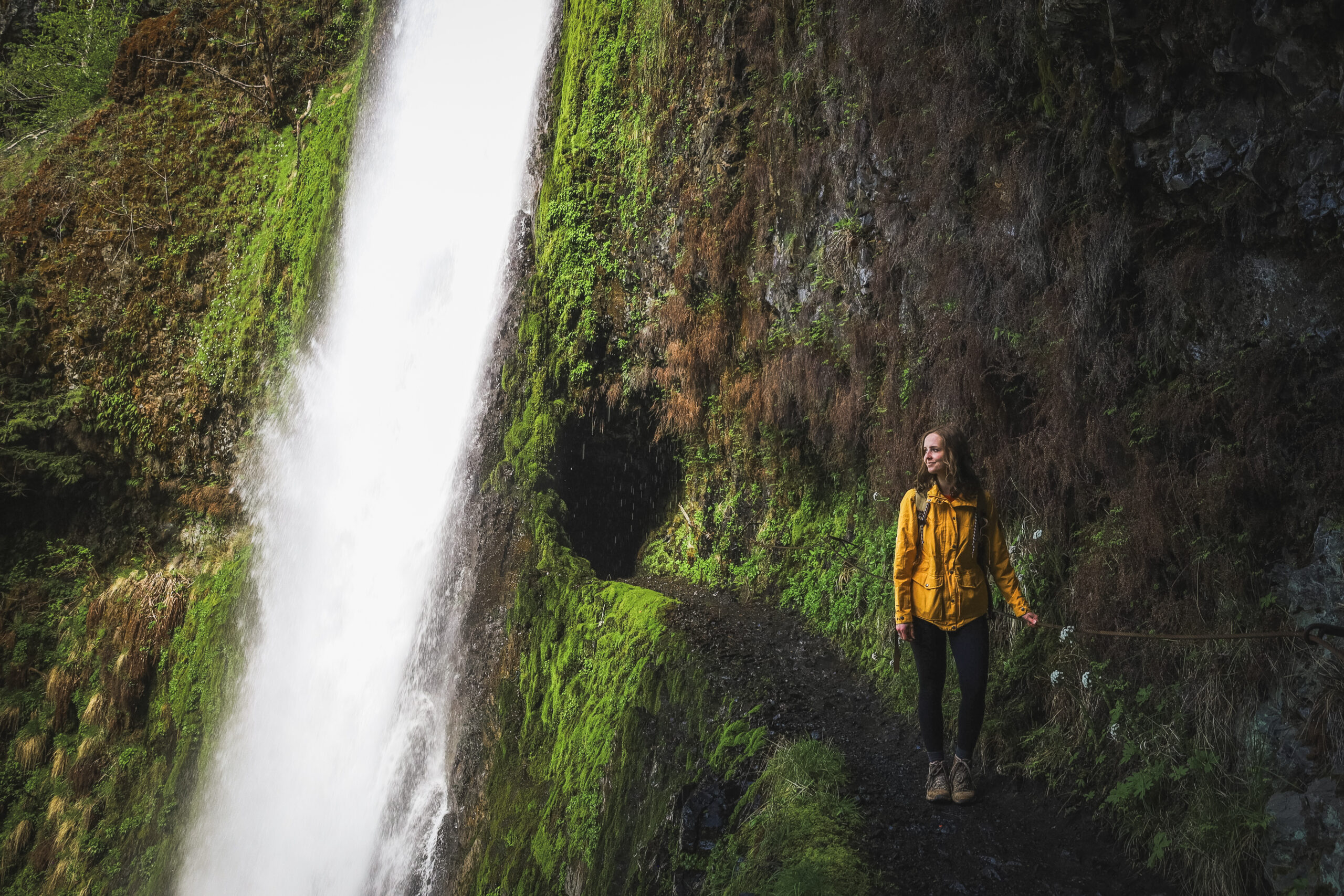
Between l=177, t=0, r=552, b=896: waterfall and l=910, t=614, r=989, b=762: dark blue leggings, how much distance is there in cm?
606

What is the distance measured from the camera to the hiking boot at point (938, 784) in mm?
3861

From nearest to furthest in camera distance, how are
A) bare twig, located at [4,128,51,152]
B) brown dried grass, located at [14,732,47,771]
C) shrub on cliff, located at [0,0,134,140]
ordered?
1. brown dried grass, located at [14,732,47,771]
2. bare twig, located at [4,128,51,152]
3. shrub on cliff, located at [0,0,134,140]

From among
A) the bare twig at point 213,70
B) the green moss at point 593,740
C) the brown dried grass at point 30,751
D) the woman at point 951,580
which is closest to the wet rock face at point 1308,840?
the woman at point 951,580

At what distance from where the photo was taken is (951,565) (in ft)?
11.9

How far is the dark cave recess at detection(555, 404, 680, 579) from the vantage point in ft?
29.3

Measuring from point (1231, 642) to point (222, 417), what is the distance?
15111 mm

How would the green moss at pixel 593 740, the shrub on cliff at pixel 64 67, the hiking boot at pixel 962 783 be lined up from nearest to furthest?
the hiking boot at pixel 962 783 → the green moss at pixel 593 740 → the shrub on cliff at pixel 64 67

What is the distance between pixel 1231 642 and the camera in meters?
3.45

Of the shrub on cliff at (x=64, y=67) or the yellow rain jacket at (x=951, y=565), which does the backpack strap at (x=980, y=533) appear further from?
the shrub on cliff at (x=64, y=67)

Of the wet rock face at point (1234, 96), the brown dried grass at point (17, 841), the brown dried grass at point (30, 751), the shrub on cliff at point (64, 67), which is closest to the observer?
the wet rock face at point (1234, 96)

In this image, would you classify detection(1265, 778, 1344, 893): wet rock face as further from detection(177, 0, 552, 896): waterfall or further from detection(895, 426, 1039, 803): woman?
detection(177, 0, 552, 896): waterfall

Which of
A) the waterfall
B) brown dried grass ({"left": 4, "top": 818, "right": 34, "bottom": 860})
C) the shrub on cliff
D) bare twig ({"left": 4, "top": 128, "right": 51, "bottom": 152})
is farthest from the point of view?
the shrub on cliff

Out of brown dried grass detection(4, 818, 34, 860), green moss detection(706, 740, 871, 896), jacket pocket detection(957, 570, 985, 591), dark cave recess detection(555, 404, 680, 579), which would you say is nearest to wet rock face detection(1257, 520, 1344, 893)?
jacket pocket detection(957, 570, 985, 591)

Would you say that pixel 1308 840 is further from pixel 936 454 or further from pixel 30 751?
pixel 30 751
